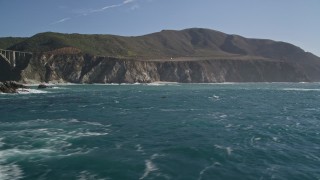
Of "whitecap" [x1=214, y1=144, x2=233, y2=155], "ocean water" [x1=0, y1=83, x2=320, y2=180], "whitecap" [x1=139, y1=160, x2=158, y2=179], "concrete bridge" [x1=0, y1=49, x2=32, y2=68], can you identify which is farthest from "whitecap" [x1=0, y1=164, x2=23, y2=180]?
"concrete bridge" [x1=0, y1=49, x2=32, y2=68]

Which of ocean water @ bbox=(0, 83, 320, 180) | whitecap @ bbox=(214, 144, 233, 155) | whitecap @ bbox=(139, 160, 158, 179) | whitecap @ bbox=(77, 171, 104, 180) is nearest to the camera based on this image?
whitecap @ bbox=(77, 171, 104, 180)

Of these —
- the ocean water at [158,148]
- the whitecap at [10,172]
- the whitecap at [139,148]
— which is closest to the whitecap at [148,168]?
the ocean water at [158,148]

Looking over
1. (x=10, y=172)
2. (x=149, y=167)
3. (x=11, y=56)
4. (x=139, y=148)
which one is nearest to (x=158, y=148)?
(x=139, y=148)

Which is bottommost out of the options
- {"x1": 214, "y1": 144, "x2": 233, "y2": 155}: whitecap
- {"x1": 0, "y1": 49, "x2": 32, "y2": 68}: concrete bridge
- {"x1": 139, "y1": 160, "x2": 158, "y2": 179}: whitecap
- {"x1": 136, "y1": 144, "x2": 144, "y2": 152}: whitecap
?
{"x1": 214, "y1": 144, "x2": 233, "y2": 155}: whitecap

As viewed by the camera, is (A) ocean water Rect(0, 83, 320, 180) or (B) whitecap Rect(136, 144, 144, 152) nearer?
(A) ocean water Rect(0, 83, 320, 180)

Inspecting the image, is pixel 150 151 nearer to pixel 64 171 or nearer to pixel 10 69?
pixel 64 171

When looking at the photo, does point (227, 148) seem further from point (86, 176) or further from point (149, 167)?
point (86, 176)

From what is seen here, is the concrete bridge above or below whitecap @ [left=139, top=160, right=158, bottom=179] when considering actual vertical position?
above

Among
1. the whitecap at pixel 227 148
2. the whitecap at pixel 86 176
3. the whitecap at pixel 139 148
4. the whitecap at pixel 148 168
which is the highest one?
the whitecap at pixel 139 148

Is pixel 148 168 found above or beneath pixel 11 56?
beneath

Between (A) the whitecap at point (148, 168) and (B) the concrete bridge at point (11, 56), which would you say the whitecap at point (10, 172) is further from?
(B) the concrete bridge at point (11, 56)

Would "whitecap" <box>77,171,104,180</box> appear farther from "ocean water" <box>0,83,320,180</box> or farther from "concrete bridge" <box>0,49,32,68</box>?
"concrete bridge" <box>0,49,32,68</box>

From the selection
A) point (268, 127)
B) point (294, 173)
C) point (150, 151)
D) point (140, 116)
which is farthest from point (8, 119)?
point (294, 173)
